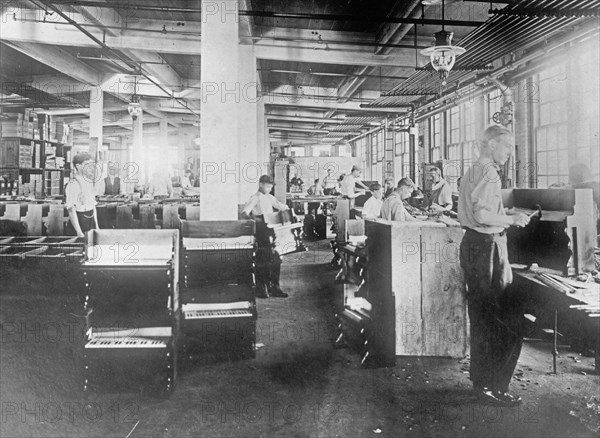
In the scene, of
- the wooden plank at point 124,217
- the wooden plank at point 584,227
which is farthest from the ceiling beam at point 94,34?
the wooden plank at point 584,227

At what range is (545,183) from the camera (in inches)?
363

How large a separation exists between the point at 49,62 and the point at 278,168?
575 centimetres

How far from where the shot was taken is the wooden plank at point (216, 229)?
3.88 meters

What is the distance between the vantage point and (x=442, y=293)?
152 inches

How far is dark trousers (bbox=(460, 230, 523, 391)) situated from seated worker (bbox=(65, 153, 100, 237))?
4.30m

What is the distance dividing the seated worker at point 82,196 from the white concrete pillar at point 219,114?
148 cm

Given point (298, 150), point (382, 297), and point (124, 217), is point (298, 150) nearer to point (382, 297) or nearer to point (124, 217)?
point (124, 217)

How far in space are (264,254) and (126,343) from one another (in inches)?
118

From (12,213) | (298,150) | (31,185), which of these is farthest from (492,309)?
(298,150)

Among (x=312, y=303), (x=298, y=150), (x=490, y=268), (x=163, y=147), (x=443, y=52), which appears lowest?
(x=312, y=303)

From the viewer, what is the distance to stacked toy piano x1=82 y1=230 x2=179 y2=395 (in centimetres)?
315

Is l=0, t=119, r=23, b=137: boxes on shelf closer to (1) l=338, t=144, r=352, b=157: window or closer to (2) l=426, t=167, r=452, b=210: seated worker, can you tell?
(2) l=426, t=167, r=452, b=210: seated worker

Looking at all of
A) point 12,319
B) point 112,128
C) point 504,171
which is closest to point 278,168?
point 504,171

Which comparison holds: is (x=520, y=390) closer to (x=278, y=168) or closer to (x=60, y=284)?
(x=60, y=284)
